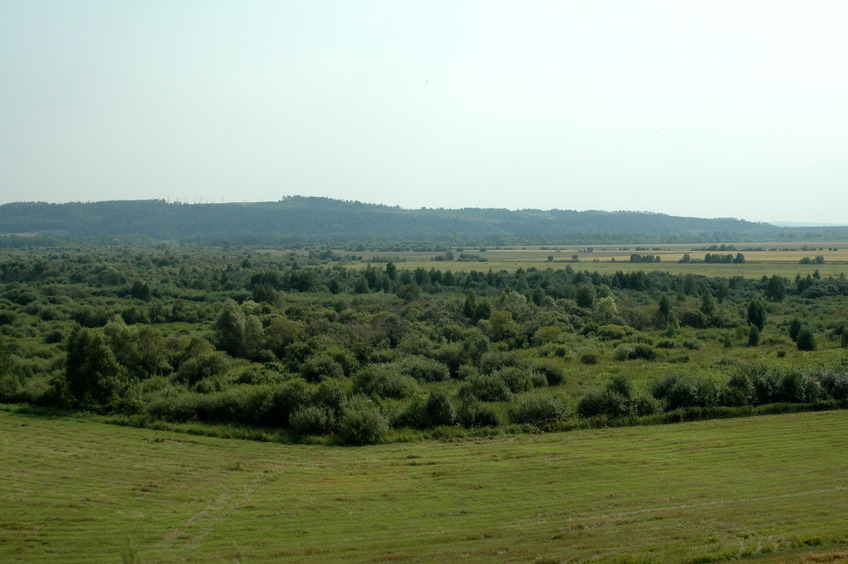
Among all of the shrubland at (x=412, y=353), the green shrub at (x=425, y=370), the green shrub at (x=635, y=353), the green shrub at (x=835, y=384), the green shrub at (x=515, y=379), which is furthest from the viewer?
the green shrub at (x=635, y=353)

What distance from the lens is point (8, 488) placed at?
2086 centimetres

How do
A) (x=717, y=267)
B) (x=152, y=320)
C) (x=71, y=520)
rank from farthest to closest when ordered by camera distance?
(x=717, y=267)
(x=152, y=320)
(x=71, y=520)

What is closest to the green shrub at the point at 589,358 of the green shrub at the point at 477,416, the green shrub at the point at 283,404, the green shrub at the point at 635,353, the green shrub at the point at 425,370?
the green shrub at the point at 635,353

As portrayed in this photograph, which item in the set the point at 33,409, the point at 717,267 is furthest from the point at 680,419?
the point at 717,267

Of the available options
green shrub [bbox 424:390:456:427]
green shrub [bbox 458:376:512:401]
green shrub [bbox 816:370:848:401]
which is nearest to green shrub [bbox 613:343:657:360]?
green shrub [bbox 816:370:848:401]

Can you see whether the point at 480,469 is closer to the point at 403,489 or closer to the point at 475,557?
the point at 403,489

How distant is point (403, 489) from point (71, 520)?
8892mm

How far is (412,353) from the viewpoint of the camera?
44.8m

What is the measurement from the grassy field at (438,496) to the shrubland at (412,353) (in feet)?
7.47

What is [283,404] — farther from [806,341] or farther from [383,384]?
[806,341]

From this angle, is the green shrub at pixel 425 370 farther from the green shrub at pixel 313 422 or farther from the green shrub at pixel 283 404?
the green shrub at pixel 313 422

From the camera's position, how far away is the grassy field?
16266mm

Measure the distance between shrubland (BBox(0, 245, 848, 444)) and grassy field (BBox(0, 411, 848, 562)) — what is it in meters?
2.28

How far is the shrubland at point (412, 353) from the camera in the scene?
97.0 feet
